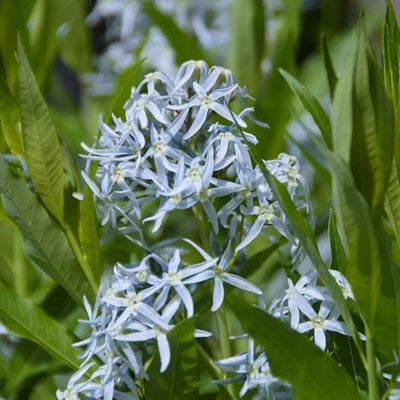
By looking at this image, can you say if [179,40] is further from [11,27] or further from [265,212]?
[265,212]

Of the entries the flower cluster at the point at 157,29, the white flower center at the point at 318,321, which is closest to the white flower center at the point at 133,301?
the white flower center at the point at 318,321

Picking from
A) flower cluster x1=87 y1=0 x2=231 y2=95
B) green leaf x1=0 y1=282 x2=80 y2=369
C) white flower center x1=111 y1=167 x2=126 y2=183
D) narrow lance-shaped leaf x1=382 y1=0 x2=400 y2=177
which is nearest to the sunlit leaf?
green leaf x1=0 y1=282 x2=80 y2=369

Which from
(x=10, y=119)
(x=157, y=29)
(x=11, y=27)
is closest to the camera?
(x=10, y=119)

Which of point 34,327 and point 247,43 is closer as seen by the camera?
point 34,327

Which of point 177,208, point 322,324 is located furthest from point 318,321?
point 177,208

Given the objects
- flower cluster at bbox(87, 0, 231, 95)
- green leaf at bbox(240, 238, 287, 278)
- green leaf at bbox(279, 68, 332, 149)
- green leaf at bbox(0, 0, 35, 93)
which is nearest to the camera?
green leaf at bbox(279, 68, 332, 149)

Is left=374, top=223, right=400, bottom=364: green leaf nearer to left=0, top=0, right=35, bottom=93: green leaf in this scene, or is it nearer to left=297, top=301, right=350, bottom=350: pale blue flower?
left=297, top=301, right=350, bottom=350: pale blue flower

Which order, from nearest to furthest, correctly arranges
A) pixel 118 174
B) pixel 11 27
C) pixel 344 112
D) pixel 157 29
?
pixel 344 112
pixel 118 174
pixel 11 27
pixel 157 29

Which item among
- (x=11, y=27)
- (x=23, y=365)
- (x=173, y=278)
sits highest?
(x=11, y=27)
